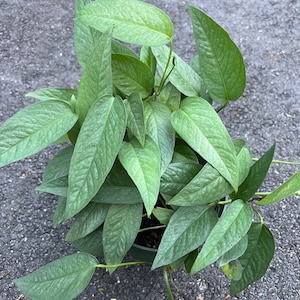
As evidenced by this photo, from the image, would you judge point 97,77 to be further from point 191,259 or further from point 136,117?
point 191,259

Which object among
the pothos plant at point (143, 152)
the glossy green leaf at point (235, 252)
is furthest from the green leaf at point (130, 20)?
the glossy green leaf at point (235, 252)

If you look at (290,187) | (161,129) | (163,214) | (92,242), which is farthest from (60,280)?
(290,187)

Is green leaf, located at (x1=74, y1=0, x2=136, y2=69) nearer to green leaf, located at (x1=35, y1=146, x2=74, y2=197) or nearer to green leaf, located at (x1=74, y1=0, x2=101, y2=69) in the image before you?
green leaf, located at (x1=74, y1=0, x2=101, y2=69)

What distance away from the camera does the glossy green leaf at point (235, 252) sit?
0.83 m

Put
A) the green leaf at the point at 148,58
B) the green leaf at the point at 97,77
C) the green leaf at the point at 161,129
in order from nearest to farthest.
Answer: the green leaf at the point at 97,77
the green leaf at the point at 161,129
the green leaf at the point at 148,58

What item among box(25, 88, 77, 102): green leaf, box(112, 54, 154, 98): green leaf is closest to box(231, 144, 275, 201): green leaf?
box(112, 54, 154, 98): green leaf

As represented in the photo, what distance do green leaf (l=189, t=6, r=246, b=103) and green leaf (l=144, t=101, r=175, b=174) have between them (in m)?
0.09

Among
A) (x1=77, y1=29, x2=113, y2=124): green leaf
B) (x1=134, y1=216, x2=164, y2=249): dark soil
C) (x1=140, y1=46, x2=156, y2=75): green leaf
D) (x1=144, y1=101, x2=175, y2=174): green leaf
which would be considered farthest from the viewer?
(x1=134, y1=216, x2=164, y2=249): dark soil

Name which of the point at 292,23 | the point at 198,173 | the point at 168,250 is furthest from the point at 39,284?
the point at 292,23

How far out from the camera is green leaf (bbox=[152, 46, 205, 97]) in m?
0.90

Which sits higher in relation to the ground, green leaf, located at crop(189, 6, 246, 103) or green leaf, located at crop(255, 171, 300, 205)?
green leaf, located at crop(189, 6, 246, 103)

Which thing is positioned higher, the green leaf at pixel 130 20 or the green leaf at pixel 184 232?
the green leaf at pixel 130 20

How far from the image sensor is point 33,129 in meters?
0.78

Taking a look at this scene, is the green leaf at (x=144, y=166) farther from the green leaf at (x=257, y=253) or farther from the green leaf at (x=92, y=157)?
the green leaf at (x=257, y=253)
